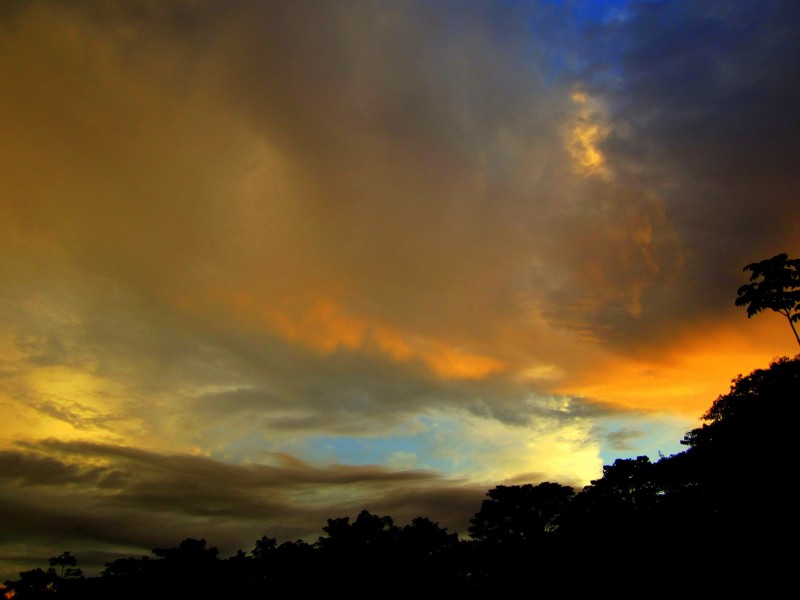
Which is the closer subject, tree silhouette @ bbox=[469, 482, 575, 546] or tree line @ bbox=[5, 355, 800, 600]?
tree line @ bbox=[5, 355, 800, 600]

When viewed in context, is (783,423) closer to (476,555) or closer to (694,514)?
(694,514)

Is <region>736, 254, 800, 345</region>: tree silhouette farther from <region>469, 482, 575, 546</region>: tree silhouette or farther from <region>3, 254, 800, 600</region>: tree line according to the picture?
<region>469, 482, 575, 546</region>: tree silhouette

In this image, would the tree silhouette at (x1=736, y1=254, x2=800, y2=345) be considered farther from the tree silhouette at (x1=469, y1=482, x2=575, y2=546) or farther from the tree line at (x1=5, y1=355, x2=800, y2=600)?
the tree silhouette at (x1=469, y1=482, x2=575, y2=546)

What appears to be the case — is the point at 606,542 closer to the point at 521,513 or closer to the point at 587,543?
the point at 587,543

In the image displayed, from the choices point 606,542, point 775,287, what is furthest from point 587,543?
point 775,287

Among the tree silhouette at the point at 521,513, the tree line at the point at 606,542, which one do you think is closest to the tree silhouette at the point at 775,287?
the tree line at the point at 606,542

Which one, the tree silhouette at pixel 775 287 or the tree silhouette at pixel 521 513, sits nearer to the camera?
the tree silhouette at pixel 775 287

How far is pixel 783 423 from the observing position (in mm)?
39500

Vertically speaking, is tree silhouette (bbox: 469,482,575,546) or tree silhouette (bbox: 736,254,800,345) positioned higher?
tree silhouette (bbox: 736,254,800,345)

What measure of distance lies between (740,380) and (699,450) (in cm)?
884

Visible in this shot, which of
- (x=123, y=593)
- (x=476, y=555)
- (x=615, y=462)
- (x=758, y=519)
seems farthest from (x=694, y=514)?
(x=123, y=593)

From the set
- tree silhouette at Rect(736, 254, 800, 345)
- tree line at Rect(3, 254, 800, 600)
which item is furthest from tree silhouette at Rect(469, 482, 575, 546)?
tree silhouette at Rect(736, 254, 800, 345)

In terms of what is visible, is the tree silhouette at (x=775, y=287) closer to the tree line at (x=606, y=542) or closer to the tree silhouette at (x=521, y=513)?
the tree line at (x=606, y=542)

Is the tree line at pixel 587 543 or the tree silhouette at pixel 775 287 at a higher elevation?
the tree silhouette at pixel 775 287
